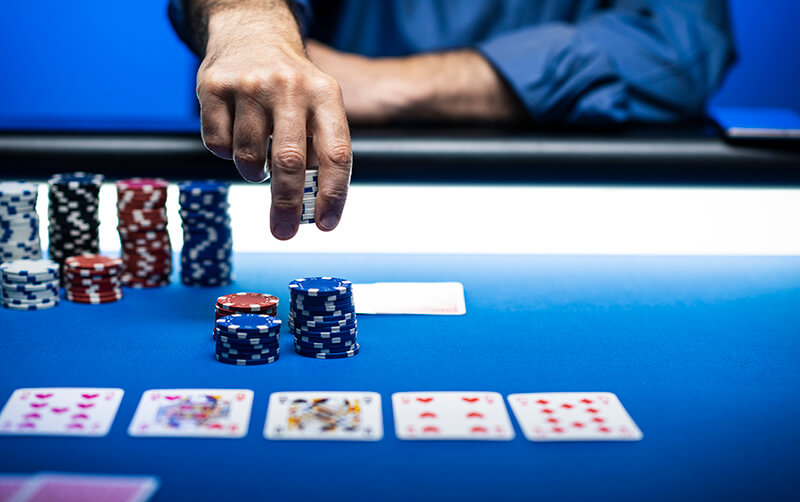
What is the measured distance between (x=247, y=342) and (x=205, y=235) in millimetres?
597

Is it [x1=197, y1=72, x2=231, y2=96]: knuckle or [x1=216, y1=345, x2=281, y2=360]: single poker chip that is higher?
[x1=197, y1=72, x2=231, y2=96]: knuckle

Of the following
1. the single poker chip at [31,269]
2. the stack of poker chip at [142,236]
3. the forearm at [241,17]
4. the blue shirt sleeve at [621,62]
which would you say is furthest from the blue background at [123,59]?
the single poker chip at [31,269]

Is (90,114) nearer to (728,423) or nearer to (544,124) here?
(544,124)

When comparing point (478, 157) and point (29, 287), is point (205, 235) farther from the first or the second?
point (478, 157)

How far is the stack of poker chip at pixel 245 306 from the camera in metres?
1.59

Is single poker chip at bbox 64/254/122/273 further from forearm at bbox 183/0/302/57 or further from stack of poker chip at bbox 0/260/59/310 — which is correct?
forearm at bbox 183/0/302/57

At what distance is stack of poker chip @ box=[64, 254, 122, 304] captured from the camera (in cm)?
179

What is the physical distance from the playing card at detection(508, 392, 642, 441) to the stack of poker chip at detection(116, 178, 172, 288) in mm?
968

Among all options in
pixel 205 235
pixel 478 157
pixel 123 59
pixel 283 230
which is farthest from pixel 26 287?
pixel 123 59

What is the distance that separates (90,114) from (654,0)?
238 cm

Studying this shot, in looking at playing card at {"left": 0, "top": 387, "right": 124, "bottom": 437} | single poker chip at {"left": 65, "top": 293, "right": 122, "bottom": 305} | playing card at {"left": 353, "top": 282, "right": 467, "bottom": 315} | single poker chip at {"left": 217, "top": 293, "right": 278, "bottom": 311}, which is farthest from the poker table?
playing card at {"left": 0, "top": 387, "right": 124, "bottom": 437}

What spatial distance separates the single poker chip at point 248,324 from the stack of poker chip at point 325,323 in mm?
50

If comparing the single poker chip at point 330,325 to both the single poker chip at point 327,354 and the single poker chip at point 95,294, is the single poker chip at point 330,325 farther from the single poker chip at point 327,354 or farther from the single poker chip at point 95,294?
the single poker chip at point 95,294

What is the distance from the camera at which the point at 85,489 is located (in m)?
0.97
